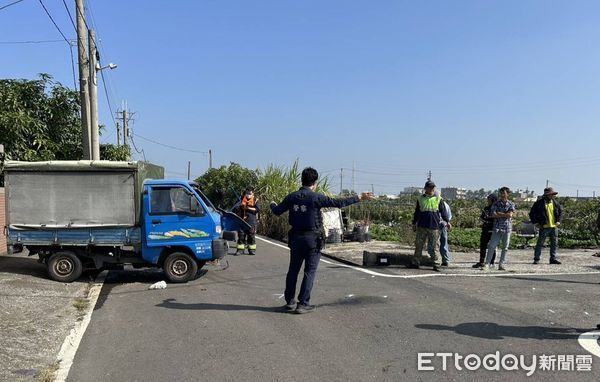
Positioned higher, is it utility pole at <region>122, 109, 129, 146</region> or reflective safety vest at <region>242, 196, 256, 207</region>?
utility pole at <region>122, 109, 129, 146</region>

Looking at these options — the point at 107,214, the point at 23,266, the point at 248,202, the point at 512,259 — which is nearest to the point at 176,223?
the point at 107,214

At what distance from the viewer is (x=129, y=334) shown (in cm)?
632

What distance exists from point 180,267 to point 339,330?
4308 millimetres

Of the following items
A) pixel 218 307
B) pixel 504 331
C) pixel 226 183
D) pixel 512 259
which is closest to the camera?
pixel 504 331

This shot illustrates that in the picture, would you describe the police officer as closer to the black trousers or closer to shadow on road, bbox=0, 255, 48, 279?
the black trousers

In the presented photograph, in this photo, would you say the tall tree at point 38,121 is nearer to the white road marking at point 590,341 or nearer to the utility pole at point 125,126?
A: the white road marking at point 590,341

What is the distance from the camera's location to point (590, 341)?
5844 millimetres

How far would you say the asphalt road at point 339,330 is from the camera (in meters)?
5.01

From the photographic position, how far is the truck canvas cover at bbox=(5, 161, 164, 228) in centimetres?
957

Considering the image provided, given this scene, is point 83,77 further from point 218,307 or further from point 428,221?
point 428,221

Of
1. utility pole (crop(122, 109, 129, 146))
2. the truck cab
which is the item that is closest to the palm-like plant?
the truck cab

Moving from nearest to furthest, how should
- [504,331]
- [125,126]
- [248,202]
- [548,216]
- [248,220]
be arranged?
[504,331] < [548,216] < [248,220] < [248,202] < [125,126]

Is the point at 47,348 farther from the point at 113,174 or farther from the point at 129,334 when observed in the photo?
the point at 113,174

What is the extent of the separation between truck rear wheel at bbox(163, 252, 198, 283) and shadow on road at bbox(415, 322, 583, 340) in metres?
4.71
